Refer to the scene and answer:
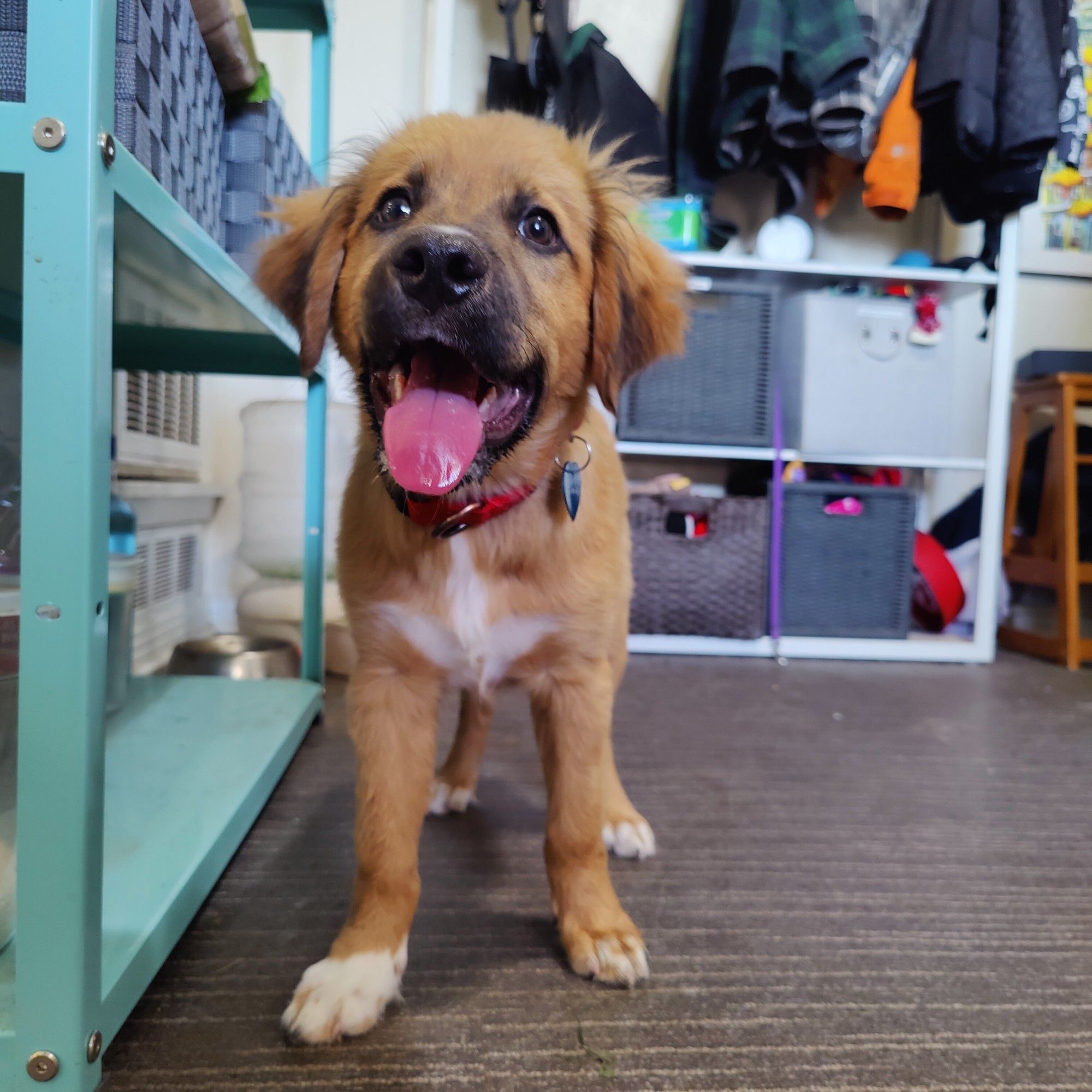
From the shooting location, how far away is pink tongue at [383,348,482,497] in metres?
0.83

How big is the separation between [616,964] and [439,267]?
2.55 feet

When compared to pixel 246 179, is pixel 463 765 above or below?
below

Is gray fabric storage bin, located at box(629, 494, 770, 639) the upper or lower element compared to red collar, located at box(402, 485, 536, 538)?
lower

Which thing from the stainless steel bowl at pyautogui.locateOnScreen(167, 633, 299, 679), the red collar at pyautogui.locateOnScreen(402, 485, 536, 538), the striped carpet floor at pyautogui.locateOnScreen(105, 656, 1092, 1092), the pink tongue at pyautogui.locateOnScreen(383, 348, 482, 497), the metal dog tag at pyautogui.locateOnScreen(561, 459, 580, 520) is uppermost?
the pink tongue at pyautogui.locateOnScreen(383, 348, 482, 497)

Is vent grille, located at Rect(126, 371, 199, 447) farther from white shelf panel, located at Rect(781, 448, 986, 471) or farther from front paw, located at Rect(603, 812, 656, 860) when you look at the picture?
white shelf panel, located at Rect(781, 448, 986, 471)

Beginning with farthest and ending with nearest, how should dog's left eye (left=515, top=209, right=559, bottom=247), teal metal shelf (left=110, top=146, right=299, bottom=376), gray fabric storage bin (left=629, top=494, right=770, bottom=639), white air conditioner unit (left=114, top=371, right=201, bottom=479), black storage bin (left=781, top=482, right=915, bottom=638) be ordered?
1. black storage bin (left=781, top=482, right=915, bottom=638)
2. gray fabric storage bin (left=629, top=494, right=770, bottom=639)
3. white air conditioner unit (left=114, top=371, right=201, bottom=479)
4. dog's left eye (left=515, top=209, right=559, bottom=247)
5. teal metal shelf (left=110, top=146, right=299, bottom=376)

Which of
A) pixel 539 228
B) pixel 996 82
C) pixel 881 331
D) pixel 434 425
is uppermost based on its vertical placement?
pixel 996 82

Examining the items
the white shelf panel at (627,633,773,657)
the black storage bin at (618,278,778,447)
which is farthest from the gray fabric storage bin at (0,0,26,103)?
the white shelf panel at (627,633,773,657)

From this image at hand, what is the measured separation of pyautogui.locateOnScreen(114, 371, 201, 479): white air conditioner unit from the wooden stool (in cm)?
300

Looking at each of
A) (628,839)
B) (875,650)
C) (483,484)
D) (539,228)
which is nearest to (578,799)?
(628,839)

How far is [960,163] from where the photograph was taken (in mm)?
2748

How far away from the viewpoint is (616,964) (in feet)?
2.99

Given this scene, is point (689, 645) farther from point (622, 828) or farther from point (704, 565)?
point (622, 828)

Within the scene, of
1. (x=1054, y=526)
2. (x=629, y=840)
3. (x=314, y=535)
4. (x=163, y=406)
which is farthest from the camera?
(x=1054, y=526)
